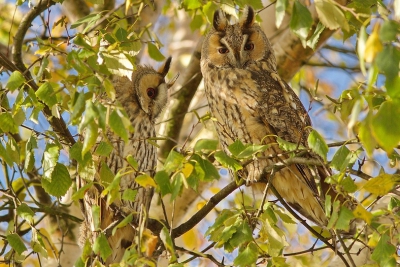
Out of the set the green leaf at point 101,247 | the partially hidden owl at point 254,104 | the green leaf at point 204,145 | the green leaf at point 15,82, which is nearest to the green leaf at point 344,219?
the green leaf at point 204,145

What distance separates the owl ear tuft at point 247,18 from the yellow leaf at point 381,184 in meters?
1.78

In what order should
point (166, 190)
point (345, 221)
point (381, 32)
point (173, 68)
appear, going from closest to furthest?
point (381, 32)
point (345, 221)
point (166, 190)
point (173, 68)

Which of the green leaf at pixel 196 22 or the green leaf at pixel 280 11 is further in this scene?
the green leaf at pixel 196 22

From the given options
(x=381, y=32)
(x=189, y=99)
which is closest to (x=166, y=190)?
(x=381, y=32)

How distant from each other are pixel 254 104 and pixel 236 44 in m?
0.38

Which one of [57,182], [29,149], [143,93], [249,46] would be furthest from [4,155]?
[249,46]

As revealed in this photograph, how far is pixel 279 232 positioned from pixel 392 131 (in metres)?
0.89

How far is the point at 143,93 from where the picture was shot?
309cm

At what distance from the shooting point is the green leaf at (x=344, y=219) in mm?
1539

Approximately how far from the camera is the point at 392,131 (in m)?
1.17

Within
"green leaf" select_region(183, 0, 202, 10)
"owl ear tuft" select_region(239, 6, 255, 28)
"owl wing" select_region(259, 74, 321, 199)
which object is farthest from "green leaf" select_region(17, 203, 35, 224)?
"owl ear tuft" select_region(239, 6, 255, 28)

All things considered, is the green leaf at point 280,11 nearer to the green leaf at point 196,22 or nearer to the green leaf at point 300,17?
the green leaf at point 300,17

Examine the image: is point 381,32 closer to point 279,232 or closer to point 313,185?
point 279,232

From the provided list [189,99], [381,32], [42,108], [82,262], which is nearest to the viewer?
[381,32]
